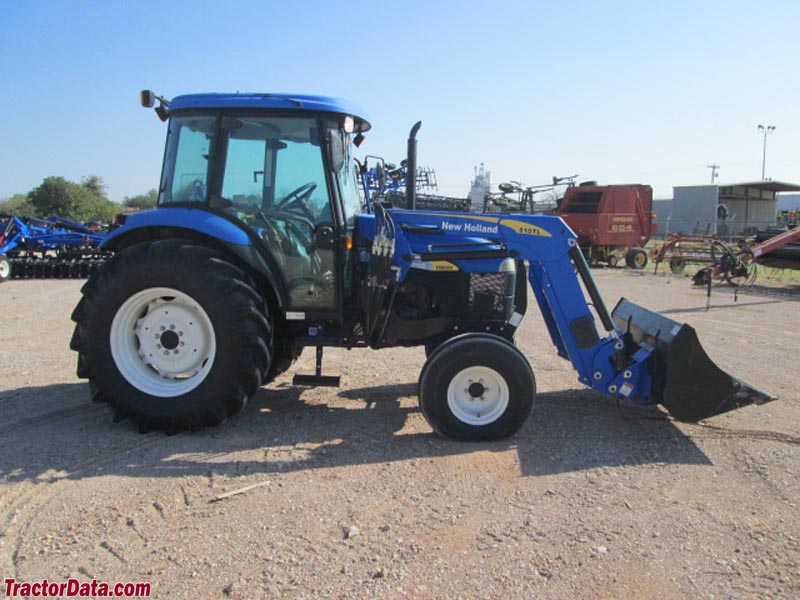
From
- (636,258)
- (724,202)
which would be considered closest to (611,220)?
(636,258)

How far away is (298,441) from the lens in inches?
174

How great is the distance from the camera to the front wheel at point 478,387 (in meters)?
4.36

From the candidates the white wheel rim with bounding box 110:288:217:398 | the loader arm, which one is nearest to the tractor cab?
the loader arm

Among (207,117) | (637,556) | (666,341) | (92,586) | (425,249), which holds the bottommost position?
(92,586)

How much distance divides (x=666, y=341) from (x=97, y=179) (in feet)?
166

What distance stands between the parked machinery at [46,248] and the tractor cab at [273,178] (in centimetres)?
1402

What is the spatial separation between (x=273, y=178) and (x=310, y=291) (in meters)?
0.92

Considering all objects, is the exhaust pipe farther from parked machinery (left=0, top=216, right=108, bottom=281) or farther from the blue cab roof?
parked machinery (left=0, top=216, right=108, bottom=281)

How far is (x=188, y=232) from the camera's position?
4.63m

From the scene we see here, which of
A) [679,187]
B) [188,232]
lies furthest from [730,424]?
[679,187]

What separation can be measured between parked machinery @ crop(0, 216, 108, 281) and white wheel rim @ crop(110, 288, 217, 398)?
45.8 feet

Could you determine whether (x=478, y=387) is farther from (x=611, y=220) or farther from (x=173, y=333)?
(x=611, y=220)

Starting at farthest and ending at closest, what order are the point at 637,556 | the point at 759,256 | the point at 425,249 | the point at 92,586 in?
the point at 759,256
the point at 425,249
the point at 637,556
the point at 92,586

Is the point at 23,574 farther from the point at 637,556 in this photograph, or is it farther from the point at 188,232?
the point at 637,556
